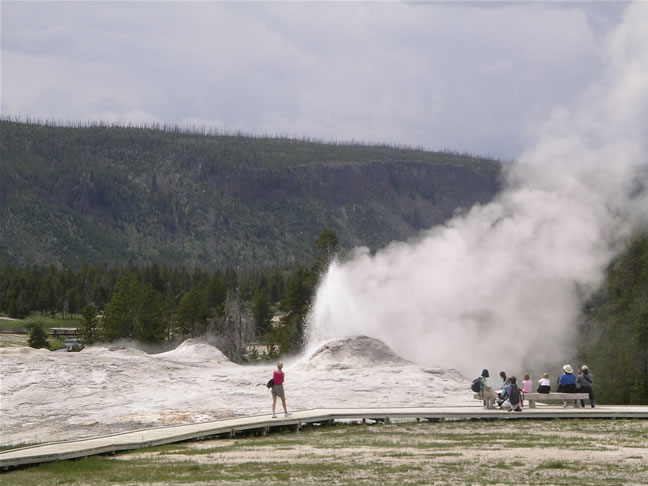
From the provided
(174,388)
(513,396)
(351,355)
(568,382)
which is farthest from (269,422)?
(351,355)

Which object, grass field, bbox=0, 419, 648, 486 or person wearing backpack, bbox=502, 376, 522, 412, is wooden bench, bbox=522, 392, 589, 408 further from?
grass field, bbox=0, 419, 648, 486

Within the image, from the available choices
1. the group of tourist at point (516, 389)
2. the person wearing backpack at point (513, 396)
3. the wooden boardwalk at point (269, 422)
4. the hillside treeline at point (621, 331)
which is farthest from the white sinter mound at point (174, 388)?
the hillside treeline at point (621, 331)

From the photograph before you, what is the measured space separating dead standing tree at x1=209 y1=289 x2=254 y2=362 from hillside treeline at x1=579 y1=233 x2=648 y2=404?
880 inches

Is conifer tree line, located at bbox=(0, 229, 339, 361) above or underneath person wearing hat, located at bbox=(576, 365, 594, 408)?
above

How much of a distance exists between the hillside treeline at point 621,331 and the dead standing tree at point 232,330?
22.4 metres

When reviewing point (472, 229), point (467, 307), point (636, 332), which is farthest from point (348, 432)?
point (636, 332)

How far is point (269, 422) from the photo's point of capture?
23.2 metres

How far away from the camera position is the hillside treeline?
5072 cm

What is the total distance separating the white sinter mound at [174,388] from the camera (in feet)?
86.0

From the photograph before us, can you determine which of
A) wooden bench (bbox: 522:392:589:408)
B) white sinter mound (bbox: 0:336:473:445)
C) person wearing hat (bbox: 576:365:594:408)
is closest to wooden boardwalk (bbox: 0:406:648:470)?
wooden bench (bbox: 522:392:589:408)

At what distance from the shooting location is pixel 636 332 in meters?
51.1

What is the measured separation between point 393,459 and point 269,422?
6.18m

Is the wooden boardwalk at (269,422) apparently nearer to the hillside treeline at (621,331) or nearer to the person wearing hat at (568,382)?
the person wearing hat at (568,382)

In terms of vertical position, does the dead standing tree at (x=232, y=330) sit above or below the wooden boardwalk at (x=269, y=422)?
above
